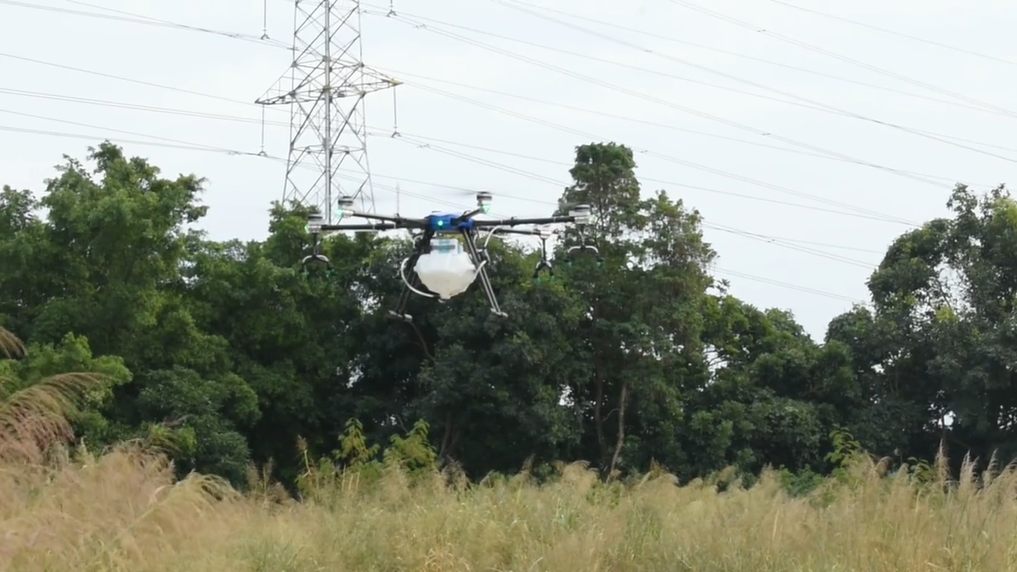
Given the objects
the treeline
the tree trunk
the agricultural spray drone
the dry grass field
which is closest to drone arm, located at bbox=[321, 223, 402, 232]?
the agricultural spray drone

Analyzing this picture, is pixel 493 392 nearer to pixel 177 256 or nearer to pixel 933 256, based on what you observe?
pixel 177 256

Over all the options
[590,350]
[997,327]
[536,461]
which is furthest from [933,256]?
[536,461]

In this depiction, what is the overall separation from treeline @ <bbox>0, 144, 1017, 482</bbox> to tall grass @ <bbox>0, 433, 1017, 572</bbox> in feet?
36.3

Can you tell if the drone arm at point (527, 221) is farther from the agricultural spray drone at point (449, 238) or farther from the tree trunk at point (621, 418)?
the tree trunk at point (621, 418)

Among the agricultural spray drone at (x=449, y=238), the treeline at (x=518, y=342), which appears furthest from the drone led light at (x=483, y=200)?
the treeline at (x=518, y=342)

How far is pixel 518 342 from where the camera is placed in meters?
22.8

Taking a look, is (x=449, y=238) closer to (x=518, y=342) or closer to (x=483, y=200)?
(x=483, y=200)

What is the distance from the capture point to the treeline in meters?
22.0

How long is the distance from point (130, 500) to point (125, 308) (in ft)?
41.4

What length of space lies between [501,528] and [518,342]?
13383mm

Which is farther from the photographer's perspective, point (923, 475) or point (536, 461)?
point (536, 461)

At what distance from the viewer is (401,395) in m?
26.4

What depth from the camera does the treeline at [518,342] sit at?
22.0 meters

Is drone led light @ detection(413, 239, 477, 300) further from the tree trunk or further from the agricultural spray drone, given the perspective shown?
the tree trunk
